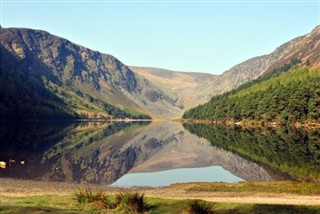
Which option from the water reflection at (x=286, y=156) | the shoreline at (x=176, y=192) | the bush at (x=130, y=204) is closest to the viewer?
the bush at (x=130, y=204)

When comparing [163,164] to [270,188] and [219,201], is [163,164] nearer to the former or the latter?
[270,188]

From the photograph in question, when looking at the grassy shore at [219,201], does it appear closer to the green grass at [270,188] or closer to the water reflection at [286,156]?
the green grass at [270,188]

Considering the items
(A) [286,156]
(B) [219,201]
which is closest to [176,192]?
(B) [219,201]

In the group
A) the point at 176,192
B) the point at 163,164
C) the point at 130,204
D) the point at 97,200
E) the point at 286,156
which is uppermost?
the point at 97,200

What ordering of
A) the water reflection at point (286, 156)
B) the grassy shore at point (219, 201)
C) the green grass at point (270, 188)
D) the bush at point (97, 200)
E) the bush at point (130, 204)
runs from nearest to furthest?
the grassy shore at point (219, 201)
the bush at point (130, 204)
the bush at point (97, 200)
the green grass at point (270, 188)
the water reflection at point (286, 156)

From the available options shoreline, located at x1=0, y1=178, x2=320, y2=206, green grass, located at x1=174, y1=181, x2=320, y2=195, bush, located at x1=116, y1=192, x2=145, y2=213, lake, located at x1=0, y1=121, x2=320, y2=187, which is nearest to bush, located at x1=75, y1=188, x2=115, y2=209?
bush, located at x1=116, y1=192, x2=145, y2=213

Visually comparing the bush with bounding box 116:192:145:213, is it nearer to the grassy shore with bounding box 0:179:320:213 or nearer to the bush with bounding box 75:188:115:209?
the grassy shore with bounding box 0:179:320:213

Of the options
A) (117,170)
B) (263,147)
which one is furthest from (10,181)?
(263,147)

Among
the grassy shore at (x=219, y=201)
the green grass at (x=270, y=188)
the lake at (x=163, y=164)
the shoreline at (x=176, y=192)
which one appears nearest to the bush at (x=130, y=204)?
the grassy shore at (x=219, y=201)

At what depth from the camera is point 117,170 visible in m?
86.6

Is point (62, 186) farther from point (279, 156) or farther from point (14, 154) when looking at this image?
point (279, 156)

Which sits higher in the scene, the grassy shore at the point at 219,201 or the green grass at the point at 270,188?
the grassy shore at the point at 219,201

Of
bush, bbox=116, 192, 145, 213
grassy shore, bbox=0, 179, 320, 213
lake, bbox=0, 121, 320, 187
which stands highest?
bush, bbox=116, 192, 145, 213

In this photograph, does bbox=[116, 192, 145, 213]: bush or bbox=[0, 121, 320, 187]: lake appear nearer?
bbox=[116, 192, 145, 213]: bush
